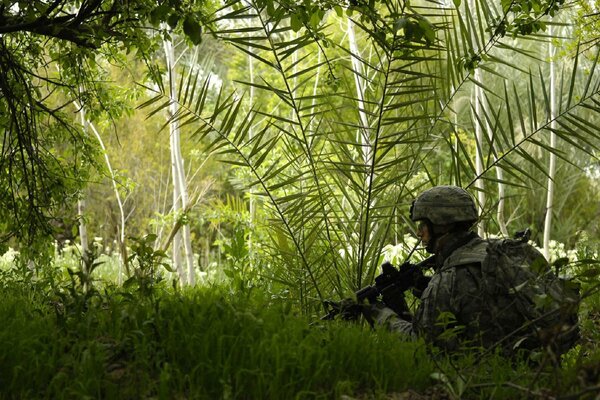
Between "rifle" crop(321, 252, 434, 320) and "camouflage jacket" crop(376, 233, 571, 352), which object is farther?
"rifle" crop(321, 252, 434, 320)

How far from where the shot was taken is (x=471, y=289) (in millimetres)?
3713

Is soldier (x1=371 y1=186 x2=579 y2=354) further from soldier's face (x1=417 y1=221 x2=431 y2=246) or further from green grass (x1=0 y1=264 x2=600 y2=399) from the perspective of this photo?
green grass (x1=0 y1=264 x2=600 y2=399)

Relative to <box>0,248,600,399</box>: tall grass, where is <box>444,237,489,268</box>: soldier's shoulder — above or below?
above

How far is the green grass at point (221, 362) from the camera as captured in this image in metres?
2.66

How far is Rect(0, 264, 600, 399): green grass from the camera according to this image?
8.71ft

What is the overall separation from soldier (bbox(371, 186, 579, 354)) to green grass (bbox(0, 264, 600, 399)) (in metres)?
0.29

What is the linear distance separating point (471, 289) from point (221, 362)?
1464 mm

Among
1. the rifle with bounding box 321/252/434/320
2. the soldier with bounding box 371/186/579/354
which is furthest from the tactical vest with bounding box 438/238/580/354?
the rifle with bounding box 321/252/434/320

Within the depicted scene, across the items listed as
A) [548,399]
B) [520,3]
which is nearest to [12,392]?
[548,399]

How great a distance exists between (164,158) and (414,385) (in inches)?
784

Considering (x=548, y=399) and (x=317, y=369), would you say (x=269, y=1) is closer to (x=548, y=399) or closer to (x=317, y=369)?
(x=317, y=369)

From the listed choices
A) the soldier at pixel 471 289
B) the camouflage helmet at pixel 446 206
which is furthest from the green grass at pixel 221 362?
the camouflage helmet at pixel 446 206

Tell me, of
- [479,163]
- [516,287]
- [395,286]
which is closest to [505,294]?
[516,287]

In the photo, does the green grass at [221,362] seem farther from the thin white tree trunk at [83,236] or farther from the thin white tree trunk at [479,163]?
the thin white tree trunk at [479,163]
